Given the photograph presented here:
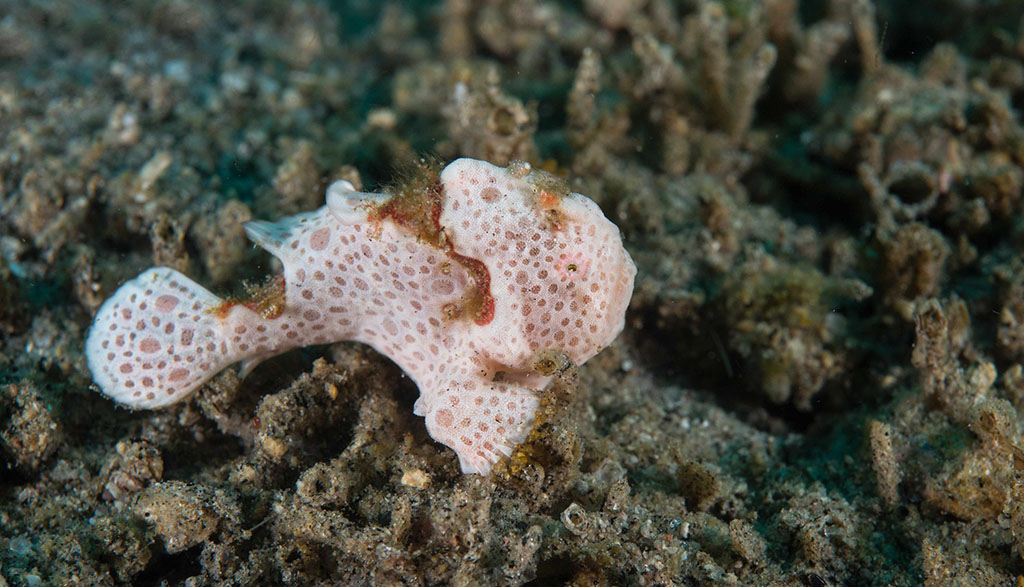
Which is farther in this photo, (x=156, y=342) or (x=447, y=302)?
(x=156, y=342)

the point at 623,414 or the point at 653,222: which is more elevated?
the point at 653,222

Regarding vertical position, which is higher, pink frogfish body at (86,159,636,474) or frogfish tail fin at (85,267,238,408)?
pink frogfish body at (86,159,636,474)

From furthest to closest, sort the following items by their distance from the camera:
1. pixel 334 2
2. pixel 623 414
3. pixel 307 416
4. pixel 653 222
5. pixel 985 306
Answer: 1. pixel 334 2
2. pixel 653 222
3. pixel 985 306
4. pixel 623 414
5. pixel 307 416

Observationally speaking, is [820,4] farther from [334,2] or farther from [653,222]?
[334,2]

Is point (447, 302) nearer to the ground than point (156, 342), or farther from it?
farther from it

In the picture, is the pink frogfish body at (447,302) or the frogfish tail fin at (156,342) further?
the frogfish tail fin at (156,342)

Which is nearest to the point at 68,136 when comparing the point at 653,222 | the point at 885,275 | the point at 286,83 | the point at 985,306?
the point at 286,83

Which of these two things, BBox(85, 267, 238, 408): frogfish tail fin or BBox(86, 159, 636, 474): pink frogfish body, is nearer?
BBox(86, 159, 636, 474): pink frogfish body

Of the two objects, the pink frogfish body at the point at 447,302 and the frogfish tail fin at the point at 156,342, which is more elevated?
the pink frogfish body at the point at 447,302
